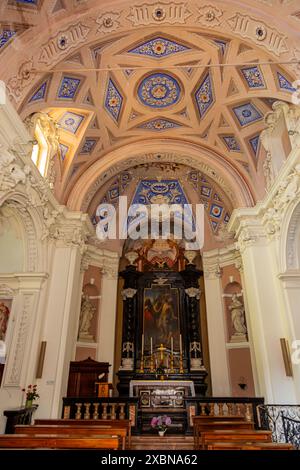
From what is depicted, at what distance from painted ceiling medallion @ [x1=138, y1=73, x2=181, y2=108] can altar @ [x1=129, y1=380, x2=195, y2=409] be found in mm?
9373

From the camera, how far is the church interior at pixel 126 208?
24.6 feet

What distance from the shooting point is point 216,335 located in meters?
12.6

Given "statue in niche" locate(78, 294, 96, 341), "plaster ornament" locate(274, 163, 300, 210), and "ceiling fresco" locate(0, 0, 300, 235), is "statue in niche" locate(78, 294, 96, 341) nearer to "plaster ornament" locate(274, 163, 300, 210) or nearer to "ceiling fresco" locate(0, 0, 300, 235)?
"ceiling fresco" locate(0, 0, 300, 235)

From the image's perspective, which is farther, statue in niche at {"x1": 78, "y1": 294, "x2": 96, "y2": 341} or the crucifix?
the crucifix

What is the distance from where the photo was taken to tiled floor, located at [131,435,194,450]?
22.0 ft

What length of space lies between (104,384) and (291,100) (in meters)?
9.39

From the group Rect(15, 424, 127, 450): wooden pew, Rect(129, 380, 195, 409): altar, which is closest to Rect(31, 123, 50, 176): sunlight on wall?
Rect(15, 424, 127, 450): wooden pew

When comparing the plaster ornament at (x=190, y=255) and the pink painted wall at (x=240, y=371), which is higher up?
the plaster ornament at (x=190, y=255)

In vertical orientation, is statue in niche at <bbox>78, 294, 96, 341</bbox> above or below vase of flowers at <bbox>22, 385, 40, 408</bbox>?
above

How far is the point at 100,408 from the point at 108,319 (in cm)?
482

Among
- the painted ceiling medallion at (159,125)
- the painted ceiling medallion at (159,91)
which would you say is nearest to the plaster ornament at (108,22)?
the painted ceiling medallion at (159,91)

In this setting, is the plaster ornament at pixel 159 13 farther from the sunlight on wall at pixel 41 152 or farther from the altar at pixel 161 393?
the altar at pixel 161 393

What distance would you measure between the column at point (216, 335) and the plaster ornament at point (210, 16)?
894cm
